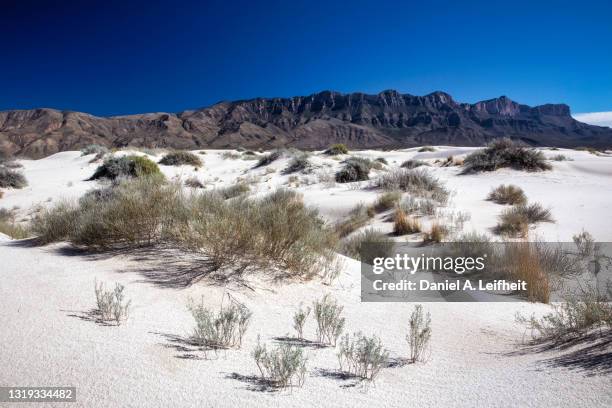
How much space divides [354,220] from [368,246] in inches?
67.7

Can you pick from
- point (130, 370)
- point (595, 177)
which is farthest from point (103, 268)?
point (595, 177)

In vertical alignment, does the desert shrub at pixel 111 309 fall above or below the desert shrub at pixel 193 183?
below

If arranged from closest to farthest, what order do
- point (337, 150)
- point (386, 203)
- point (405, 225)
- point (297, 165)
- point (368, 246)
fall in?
point (368, 246), point (405, 225), point (386, 203), point (297, 165), point (337, 150)

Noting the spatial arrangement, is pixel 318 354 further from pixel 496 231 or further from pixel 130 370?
pixel 496 231

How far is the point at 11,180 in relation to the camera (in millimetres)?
13672

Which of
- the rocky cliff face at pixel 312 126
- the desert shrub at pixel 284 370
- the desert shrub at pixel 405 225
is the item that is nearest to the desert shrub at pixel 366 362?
the desert shrub at pixel 284 370

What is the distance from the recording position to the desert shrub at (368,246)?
217 inches

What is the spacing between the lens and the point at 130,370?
6.48ft

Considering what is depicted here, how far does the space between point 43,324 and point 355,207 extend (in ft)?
22.0

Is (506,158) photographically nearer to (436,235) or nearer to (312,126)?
(436,235)

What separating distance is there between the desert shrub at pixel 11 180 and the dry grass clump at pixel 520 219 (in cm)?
1696

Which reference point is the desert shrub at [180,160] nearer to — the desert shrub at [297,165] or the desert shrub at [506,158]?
the desert shrub at [297,165]

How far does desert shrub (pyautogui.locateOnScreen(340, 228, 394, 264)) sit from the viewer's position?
18.1 ft

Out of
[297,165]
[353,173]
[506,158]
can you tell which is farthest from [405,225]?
[297,165]
